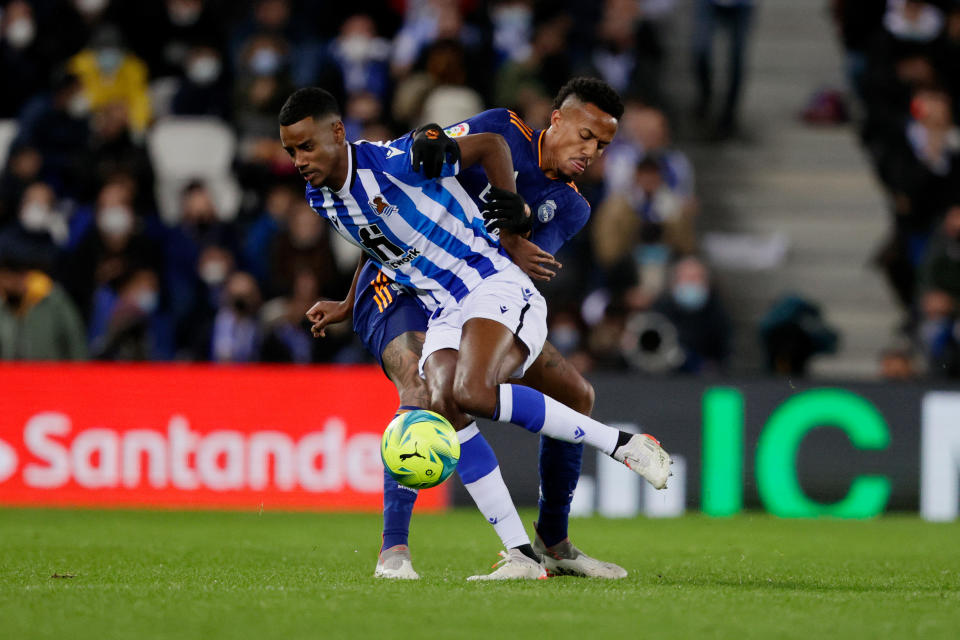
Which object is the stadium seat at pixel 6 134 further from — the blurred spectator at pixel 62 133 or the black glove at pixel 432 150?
the black glove at pixel 432 150

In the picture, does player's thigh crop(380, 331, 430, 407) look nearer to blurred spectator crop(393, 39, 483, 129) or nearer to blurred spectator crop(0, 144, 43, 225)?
blurred spectator crop(393, 39, 483, 129)

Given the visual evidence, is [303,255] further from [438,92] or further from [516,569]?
[516,569]

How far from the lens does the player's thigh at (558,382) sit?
6156 mm

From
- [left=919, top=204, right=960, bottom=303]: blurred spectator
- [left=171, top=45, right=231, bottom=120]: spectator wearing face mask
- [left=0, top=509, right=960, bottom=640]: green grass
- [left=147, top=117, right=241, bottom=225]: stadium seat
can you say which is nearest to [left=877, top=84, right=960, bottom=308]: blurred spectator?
[left=919, top=204, right=960, bottom=303]: blurred spectator

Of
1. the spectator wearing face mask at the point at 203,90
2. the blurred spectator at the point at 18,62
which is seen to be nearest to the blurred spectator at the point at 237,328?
the spectator wearing face mask at the point at 203,90

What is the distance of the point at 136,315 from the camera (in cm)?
1166

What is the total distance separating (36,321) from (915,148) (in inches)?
320

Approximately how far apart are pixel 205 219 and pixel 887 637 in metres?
9.21

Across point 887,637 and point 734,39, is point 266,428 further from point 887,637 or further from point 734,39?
point 887,637

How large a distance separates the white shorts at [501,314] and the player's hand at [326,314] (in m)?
0.61

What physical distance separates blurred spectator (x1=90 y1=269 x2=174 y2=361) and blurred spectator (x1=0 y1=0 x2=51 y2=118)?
3215 millimetres

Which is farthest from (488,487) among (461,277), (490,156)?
(490,156)

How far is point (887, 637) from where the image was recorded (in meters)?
4.34

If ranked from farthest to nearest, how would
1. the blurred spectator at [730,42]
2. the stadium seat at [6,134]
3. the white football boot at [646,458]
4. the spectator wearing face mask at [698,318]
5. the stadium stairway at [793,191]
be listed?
the blurred spectator at [730,42], the stadium seat at [6,134], the stadium stairway at [793,191], the spectator wearing face mask at [698,318], the white football boot at [646,458]
